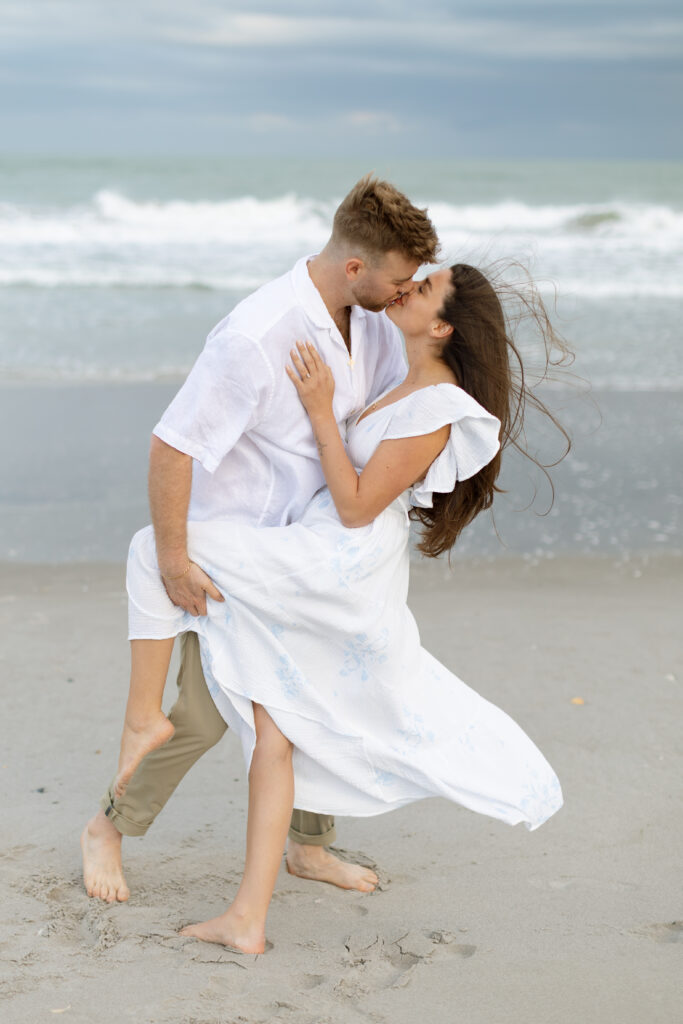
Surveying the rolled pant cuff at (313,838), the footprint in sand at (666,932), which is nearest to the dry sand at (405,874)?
the footprint in sand at (666,932)

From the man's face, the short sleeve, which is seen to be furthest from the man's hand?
the man's face

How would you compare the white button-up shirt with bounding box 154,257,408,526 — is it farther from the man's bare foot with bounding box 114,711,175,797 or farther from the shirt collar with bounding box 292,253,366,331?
the man's bare foot with bounding box 114,711,175,797

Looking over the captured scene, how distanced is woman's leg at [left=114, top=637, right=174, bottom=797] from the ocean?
1.26 metres

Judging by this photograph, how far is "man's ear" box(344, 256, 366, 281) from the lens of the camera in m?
2.56

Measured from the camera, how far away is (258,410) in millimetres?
2574

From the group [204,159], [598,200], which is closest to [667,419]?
[598,200]

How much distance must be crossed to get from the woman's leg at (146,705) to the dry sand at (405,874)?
43cm

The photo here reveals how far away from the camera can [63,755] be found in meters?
3.71

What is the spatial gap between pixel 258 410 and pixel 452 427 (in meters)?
0.45

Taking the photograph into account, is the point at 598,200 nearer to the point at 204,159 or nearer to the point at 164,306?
the point at 204,159

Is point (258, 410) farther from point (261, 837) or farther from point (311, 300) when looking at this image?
point (261, 837)

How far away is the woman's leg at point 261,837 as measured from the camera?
104 inches

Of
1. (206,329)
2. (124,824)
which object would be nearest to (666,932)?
(124,824)

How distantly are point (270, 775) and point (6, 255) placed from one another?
1833cm
